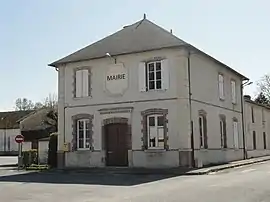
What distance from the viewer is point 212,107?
29.3 metres

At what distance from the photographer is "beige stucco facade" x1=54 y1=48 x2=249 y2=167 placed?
2481 centimetres

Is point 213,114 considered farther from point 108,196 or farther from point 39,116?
point 39,116

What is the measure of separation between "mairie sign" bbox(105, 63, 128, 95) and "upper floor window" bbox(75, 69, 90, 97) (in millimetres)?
1408

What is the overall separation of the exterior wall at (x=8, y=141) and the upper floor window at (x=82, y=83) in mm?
49059

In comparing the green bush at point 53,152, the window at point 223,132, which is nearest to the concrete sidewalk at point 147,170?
the green bush at point 53,152

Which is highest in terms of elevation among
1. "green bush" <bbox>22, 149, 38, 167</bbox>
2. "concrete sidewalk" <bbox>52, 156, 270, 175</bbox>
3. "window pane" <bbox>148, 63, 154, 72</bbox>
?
"window pane" <bbox>148, 63, 154, 72</bbox>

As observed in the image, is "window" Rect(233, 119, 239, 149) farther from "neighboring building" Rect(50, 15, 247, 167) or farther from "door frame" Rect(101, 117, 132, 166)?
"door frame" Rect(101, 117, 132, 166)

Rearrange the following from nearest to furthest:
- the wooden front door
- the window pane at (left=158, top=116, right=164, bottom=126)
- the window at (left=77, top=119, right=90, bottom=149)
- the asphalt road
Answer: the asphalt road
the window pane at (left=158, top=116, right=164, bottom=126)
the wooden front door
the window at (left=77, top=119, right=90, bottom=149)

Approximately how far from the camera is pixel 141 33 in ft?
92.4

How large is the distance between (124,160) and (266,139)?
81.5 feet

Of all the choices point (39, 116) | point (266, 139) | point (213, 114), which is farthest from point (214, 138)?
point (39, 116)

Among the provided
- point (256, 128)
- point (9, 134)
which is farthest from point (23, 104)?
point (256, 128)

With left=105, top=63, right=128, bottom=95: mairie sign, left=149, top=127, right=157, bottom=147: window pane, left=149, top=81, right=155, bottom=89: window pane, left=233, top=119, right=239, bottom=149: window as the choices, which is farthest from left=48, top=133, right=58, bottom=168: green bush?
left=233, top=119, right=239, bottom=149: window

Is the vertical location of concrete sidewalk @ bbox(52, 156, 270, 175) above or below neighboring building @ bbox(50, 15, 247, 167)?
below
